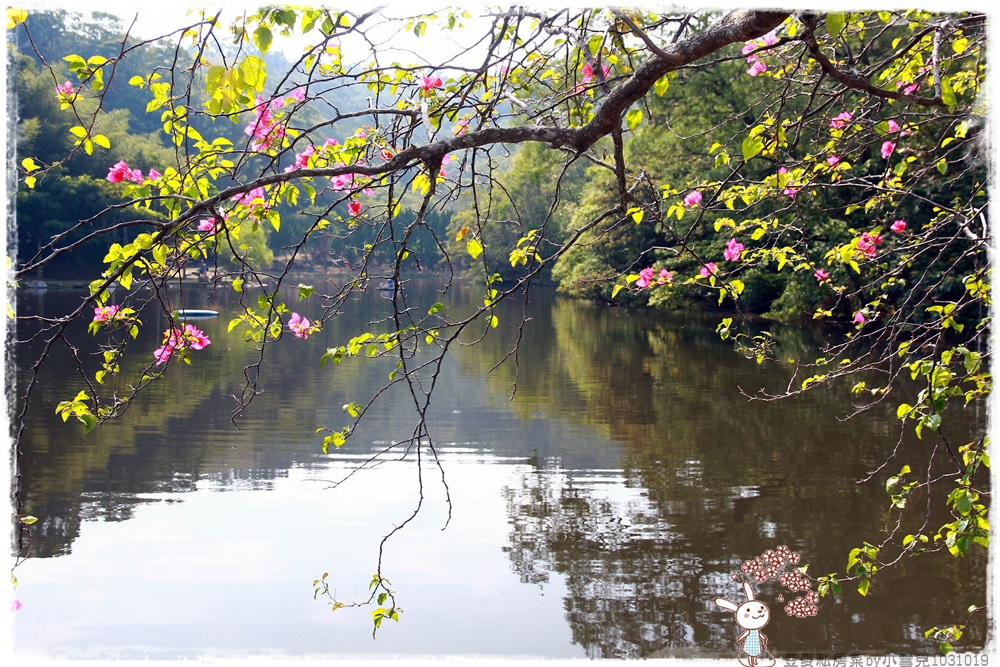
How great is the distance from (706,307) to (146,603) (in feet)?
72.5

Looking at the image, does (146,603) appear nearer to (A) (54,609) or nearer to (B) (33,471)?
(A) (54,609)

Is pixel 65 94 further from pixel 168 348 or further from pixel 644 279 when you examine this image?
pixel 644 279

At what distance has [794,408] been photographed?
10289 mm

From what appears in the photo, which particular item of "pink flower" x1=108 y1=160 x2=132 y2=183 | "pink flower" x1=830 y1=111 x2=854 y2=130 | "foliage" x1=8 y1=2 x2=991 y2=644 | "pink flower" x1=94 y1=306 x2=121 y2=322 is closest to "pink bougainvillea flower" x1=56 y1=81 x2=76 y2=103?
"foliage" x1=8 y1=2 x2=991 y2=644

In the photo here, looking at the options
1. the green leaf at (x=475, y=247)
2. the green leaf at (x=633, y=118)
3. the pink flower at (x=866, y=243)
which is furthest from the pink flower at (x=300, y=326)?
the pink flower at (x=866, y=243)

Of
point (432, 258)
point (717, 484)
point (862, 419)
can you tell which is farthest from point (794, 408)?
point (432, 258)

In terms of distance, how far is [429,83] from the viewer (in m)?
2.96

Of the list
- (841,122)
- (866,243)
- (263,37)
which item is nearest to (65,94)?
(263,37)

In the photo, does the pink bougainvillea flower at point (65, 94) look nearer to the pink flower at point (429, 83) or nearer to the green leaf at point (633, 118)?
the pink flower at point (429, 83)

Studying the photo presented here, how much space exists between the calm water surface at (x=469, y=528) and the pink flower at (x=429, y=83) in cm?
137

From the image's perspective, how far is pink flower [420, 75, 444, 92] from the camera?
2.94 m

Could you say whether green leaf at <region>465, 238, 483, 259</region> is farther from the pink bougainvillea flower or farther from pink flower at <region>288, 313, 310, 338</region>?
pink flower at <region>288, 313, 310, 338</region>

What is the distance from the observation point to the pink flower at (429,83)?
294 cm

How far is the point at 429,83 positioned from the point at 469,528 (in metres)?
3.85
